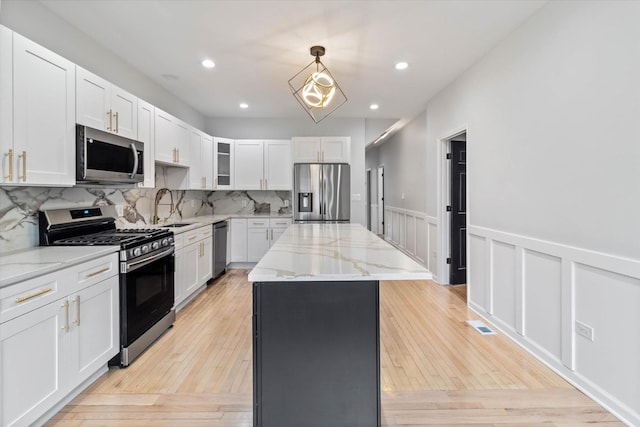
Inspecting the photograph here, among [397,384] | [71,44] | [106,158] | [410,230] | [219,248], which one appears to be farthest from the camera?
[410,230]

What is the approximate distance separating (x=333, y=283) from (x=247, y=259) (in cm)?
409

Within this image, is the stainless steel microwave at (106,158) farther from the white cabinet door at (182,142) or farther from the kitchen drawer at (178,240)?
the white cabinet door at (182,142)

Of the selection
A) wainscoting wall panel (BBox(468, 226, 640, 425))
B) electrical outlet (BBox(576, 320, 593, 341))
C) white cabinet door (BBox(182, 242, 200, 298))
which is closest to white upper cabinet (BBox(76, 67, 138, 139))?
white cabinet door (BBox(182, 242, 200, 298))

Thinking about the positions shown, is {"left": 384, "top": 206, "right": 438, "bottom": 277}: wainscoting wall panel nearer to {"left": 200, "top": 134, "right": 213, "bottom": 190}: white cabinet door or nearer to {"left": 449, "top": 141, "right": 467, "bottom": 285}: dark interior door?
{"left": 449, "top": 141, "right": 467, "bottom": 285}: dark interior door

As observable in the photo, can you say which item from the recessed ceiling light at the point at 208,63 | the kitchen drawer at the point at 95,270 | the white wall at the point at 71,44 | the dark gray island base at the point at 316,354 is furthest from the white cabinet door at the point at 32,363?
the recessed ceiling light at the point at 208,63

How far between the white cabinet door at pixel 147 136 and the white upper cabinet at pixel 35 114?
0.91 m

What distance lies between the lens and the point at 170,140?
3863 millimetres

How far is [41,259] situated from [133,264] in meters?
0.61

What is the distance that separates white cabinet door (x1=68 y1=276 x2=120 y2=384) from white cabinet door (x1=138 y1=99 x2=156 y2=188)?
50.3 inches

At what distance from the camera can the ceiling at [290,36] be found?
2451 mm

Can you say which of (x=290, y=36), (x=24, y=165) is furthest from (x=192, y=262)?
(x=290, y=36)

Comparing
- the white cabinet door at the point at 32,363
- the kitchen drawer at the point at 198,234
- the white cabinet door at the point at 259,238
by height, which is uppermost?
the kitchen drawer at the point at 198,234

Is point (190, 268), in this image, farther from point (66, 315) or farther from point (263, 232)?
point (66, 315)

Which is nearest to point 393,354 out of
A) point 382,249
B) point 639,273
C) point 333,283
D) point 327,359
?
point 382,249
